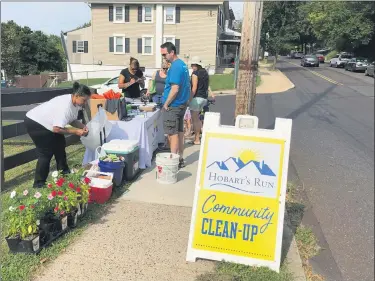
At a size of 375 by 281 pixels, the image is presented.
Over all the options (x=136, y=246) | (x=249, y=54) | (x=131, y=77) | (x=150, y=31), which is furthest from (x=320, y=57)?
(x=136, y=246)

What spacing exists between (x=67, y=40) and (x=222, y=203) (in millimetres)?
36264

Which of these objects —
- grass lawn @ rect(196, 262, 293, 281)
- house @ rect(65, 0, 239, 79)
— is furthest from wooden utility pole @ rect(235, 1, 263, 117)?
house @ rect(65, 0, 239, 79)

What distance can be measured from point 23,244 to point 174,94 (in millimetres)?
3025

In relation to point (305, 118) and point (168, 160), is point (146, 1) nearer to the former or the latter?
point (305, 118)

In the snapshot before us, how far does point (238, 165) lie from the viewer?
3.33 meters

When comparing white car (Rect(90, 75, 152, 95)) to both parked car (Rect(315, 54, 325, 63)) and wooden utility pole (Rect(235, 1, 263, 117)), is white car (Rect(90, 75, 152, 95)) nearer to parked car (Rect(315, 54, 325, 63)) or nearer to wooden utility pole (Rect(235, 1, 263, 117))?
wooden utility pole (Rect(235, 1, 263, 117))

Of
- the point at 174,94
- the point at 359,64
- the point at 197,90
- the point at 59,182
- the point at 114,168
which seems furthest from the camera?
the point at 197,90

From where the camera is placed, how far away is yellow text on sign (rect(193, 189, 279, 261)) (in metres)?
3.29

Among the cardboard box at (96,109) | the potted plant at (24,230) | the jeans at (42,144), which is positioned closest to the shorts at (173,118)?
the cardboard box at (96,109)

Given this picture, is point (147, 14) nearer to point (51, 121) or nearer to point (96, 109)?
point (96, 109)

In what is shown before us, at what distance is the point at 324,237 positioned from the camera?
160 inches

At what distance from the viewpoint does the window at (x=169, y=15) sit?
31.5 m

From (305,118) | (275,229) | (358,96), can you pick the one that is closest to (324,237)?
(275,229)

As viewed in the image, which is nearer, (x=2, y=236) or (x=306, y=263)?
(x=306, y=263)
